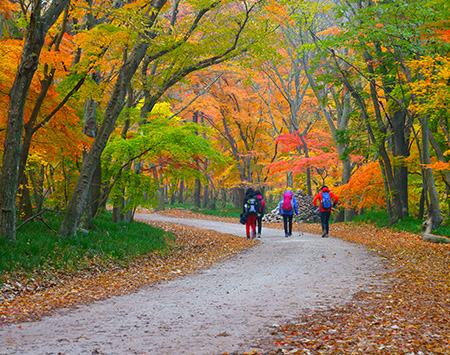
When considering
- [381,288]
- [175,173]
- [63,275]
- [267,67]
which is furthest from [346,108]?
[63,275]

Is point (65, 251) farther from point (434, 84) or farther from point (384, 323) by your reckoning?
point (434, 84)

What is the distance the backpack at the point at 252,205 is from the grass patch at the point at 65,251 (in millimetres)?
3528

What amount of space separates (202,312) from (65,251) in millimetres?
4305

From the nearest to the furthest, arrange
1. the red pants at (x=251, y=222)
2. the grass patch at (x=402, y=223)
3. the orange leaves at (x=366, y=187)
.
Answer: the grass patch at (x=402, y=223) < the red pants at (x=251, y=222) < the orange leaves at (x=366, y=187)

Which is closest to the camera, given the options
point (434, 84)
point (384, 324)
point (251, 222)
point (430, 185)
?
point (384, 324)

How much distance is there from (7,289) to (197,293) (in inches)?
116

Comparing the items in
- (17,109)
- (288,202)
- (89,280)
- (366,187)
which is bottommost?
(89,280)

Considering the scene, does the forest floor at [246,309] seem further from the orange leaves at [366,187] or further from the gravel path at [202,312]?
the orange leaves at [366,187]

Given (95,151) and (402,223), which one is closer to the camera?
(95,151)

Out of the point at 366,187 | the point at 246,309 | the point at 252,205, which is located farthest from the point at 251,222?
the point at 246,309

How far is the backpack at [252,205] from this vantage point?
46.2 feet

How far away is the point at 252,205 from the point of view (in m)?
14.1

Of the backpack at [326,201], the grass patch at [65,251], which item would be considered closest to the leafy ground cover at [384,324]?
the grass patch at [65,251]

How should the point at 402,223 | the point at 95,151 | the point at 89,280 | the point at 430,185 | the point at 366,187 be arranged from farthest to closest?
the point at 366,187
the point at 402,223
the point at 430,185
the point at 95,151
the point at 89,280
